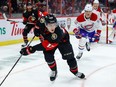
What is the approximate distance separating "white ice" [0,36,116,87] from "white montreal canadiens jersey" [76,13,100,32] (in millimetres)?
537

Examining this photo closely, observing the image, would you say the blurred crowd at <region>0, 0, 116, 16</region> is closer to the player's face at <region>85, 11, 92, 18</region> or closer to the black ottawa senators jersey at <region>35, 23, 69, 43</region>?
the player's face at <region>85, 11, 92, 18</region>

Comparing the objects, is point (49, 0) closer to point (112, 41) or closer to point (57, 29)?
point (112, 41)

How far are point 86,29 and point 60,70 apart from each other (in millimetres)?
1374

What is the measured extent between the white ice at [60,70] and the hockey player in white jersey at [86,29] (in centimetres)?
33

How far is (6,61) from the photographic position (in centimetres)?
559

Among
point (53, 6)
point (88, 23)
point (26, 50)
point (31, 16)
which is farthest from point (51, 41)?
point (53, 6)

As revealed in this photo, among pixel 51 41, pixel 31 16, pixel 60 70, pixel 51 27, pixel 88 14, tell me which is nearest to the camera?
pixel 51 27

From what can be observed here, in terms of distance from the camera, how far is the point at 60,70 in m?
4.75

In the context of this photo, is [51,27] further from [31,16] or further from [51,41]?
[31,16]

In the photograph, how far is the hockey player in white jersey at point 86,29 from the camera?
5570mm

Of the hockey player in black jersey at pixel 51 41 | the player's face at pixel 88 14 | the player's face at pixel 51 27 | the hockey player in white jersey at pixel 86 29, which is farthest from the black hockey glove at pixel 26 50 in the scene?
the player's face at pixel 88 14

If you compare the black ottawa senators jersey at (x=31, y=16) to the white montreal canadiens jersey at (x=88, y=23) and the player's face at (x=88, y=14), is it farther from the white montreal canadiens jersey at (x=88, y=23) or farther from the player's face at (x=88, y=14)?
the player's face at (x=88, y=14)

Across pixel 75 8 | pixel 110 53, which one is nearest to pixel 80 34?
pixel 110 53

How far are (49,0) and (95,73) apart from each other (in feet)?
17.3
